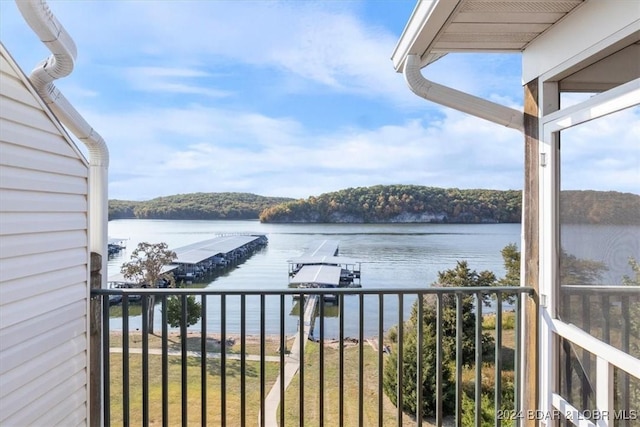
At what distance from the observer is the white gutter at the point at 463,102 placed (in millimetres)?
2215

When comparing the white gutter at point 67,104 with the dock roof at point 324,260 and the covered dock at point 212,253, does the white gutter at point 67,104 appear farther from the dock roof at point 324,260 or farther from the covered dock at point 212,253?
the dock roof at point 324,260

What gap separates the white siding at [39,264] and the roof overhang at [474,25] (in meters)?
1.86

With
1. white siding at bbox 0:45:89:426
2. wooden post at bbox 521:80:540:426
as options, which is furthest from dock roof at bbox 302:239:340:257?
white siding at bbox 0:45:89:426

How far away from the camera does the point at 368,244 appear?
17.0 ft

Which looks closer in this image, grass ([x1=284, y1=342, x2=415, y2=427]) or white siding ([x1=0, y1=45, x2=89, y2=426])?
white siding ([x1=0, y1=45, x2=89, y2=426])

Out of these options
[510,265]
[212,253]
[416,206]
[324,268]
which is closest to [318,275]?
[324,268]

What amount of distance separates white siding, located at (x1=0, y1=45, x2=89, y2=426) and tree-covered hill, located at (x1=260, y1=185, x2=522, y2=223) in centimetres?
300

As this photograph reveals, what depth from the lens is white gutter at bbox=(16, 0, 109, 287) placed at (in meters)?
1.84

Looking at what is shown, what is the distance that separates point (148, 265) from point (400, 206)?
2.71 meters

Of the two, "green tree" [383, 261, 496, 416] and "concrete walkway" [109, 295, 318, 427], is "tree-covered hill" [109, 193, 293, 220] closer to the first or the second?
"concrete walkway" [109, 295, 318, 427]

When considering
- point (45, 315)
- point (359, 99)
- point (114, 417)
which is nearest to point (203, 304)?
point (45, 315)

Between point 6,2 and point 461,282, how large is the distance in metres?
4.96

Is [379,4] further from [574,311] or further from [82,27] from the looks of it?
[574,311]

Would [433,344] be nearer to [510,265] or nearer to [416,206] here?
[510,265]
